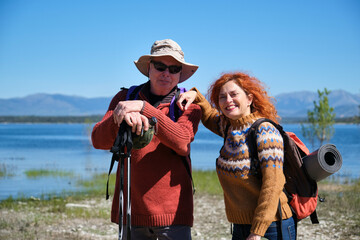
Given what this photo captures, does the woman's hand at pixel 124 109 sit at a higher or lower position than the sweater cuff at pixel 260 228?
higher

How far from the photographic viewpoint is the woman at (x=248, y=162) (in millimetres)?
2684

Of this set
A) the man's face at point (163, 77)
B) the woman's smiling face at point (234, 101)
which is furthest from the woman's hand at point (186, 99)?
the woman's smiling face at point (234, 101)

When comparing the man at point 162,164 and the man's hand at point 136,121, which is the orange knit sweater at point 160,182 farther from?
the man's hand at point 136,121

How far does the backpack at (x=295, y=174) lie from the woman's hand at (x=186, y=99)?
1.83 ft

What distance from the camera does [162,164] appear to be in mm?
3064

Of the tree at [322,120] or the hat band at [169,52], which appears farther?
the tree at [322,120]

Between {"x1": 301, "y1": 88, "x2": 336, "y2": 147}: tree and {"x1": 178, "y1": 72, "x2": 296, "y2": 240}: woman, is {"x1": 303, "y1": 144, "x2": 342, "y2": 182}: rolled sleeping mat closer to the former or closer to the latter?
{"x1": 178, "y1": 72, "x2": 296, "y2": 240}: woman

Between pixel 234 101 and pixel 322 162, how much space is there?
746 millimetres

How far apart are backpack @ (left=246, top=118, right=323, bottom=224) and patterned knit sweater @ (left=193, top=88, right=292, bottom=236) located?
44 mm

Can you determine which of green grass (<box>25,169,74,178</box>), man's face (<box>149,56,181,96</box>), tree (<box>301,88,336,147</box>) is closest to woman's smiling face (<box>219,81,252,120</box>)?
man's face (<box>149,56,181,96</box>)

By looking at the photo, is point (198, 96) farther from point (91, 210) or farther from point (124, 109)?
point (91, 210)

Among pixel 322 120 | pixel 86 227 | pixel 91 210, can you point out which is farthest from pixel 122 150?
pixel 322 120

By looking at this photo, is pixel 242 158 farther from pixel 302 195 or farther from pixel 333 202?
pixel 333 202

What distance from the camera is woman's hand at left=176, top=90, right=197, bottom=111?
3.10m
